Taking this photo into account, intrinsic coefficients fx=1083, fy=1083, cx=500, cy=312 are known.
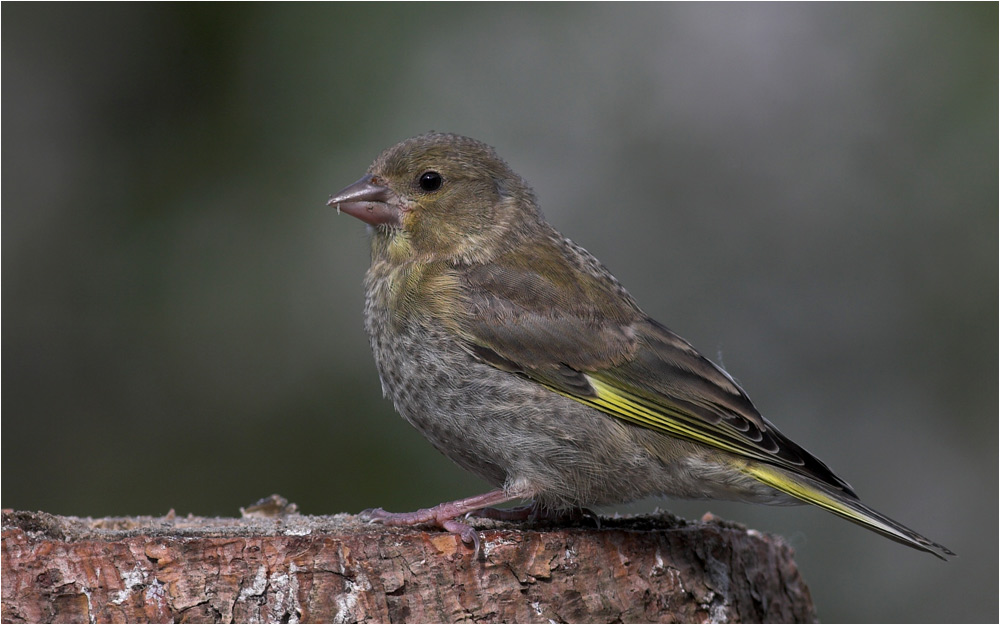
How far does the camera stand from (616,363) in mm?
4363

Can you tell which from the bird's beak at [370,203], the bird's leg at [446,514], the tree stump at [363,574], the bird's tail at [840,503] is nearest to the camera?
the tree stump at [363,574]

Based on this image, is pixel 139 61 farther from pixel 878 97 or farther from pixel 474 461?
pixel 878 97

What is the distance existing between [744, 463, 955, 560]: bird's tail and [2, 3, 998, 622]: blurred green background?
11.3 feet

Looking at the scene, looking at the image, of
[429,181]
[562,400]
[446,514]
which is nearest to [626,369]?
[562,400]

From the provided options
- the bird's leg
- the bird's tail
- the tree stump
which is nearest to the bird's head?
the bird's leg

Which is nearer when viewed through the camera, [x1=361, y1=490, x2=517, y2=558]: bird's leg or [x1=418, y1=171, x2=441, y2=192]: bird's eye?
[x1=361, y1=490, x2=517, y2=558]: bird's leg

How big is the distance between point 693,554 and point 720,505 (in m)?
4.16

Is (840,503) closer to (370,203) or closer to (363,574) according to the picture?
(363,574)

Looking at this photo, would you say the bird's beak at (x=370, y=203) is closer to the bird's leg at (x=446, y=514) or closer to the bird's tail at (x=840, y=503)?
the bird's leg at (x=446, y=514)

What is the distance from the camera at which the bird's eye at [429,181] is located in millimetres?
4984

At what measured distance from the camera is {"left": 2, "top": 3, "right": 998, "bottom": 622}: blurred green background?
292 inches

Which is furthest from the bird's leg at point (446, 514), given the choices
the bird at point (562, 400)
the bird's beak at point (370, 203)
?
the bird's beak at point (370, 203)

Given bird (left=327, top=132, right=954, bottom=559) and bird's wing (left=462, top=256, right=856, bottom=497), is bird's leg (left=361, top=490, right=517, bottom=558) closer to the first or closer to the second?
bird (left=327, top=132, right=954, bottom=559)

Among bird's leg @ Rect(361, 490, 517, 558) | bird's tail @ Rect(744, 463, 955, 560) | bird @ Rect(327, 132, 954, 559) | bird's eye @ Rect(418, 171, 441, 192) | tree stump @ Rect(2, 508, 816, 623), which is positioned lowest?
A: tree stump @ Rect(2, 508, 816, 623)
